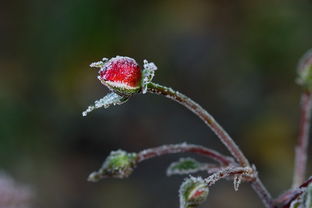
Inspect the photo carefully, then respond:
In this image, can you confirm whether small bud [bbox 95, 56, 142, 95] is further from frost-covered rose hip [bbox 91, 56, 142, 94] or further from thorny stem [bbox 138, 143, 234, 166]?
thorny stem [bbox 138, 143, 234, 166]

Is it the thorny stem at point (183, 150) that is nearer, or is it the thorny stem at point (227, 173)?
the thorny stem at point (227, 173)

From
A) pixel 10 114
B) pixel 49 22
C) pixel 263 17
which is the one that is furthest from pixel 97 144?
pixel 263 17

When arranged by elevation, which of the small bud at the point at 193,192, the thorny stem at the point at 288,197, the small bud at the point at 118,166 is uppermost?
the small bud at the point at 118,166

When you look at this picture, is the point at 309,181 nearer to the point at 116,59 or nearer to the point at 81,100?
the point at 116,59

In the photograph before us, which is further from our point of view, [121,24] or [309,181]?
[121,24]

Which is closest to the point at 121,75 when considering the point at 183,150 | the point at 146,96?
the point at 183,150

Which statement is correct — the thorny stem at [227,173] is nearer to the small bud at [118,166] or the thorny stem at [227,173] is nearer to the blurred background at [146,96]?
the small bud at [118,166]

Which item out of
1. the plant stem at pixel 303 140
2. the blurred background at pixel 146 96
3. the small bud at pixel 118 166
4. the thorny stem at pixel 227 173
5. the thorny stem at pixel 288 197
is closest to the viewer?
the thorny stem at pixel 227 173

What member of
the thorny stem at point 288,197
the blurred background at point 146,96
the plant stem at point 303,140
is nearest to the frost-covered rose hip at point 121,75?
the thorny stem at point 288,197
